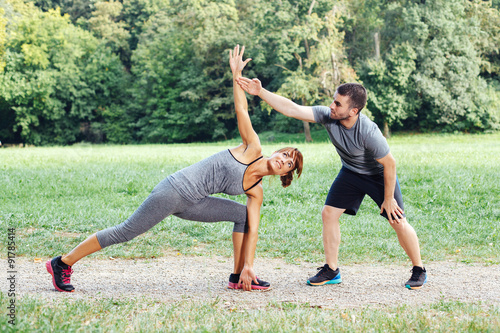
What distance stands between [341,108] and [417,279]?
2.03 meters

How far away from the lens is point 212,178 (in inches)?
180

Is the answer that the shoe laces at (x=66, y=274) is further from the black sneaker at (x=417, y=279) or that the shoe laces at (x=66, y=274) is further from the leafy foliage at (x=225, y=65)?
the leafy foliage at (x=225, y=65)

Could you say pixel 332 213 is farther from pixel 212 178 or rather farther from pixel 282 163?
pixel 212 178

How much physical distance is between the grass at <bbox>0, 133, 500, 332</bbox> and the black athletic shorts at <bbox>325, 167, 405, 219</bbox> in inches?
34.1

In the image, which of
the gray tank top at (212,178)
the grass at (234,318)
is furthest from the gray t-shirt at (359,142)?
the grass at (234,318)

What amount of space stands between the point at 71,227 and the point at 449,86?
3623cm

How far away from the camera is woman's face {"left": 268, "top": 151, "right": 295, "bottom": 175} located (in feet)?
14.9

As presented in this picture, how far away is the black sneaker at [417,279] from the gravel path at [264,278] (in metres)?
0.08

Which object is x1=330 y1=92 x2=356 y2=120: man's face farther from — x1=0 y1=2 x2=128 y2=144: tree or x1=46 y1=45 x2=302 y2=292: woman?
x1=0 y1=2 x2=128 y2=144: tree

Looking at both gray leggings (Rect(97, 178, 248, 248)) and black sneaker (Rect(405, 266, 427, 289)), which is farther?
black sneaker (Rect(405, 266, 427, 289))

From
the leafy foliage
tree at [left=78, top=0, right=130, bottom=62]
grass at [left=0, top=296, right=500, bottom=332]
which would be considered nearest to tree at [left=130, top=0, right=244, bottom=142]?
the leafy foliage

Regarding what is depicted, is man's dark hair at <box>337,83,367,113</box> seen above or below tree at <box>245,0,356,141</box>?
below

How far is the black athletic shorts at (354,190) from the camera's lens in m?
5.18

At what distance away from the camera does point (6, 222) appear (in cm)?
791
